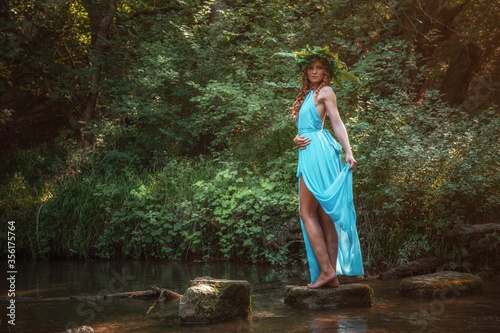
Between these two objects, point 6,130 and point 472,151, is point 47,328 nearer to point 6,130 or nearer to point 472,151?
point 472,151

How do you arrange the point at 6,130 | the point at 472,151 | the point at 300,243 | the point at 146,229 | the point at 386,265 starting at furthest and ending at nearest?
the point at 6,130 → the point at 146,229 → the point at 300,243 → the point at 386,265 → the point at 472,151

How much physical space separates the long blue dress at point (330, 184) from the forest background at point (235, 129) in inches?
70.8

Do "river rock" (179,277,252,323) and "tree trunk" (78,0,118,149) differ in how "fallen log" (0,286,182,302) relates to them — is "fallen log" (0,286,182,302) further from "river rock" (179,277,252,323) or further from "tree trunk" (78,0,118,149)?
"tree trunk" (78,0,118,149)

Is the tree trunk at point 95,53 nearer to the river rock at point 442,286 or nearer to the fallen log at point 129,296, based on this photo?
the fallen log at point 129,296

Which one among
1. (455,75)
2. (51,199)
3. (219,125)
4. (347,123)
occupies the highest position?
(455,75)

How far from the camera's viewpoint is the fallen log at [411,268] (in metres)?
6.25

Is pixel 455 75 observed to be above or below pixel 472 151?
above

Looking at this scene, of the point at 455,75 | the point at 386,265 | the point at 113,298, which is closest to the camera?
the point at 113,298

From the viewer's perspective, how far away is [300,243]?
25.5 ft

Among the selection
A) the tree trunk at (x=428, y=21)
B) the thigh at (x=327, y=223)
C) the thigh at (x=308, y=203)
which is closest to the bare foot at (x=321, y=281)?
the thigh at (x=327, y=223)

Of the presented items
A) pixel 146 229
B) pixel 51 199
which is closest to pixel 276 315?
pixel 146 229

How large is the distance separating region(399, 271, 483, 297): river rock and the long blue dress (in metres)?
0.69

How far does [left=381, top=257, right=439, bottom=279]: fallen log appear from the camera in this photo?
625cm

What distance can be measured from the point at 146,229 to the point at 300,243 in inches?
117
